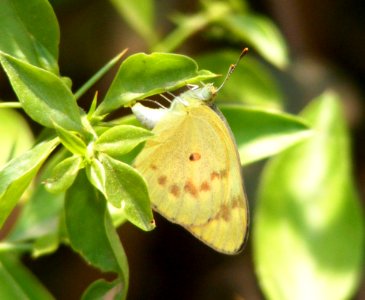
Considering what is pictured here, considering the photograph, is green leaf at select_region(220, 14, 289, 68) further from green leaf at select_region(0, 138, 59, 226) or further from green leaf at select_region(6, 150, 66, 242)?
green leaf at select_region(0, 138, 59, 226)

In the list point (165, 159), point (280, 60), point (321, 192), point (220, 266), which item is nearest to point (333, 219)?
point (321, 192)

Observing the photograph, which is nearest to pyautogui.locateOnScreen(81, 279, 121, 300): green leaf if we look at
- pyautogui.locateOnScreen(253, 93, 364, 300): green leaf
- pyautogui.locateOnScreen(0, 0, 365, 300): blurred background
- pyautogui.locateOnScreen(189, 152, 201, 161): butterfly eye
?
pyautogui.locateOnScreen(189, 152, 201, 161): butterfly eye

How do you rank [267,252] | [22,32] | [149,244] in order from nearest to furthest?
[22,32], [267,252], [149,244]

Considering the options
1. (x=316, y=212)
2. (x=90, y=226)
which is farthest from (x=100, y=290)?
(x=316, y=212)

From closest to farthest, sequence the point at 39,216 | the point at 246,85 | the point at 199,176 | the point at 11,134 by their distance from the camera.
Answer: the point at 199,176 < the point at 39,216 < the point at 11,134 < the point at 246,85

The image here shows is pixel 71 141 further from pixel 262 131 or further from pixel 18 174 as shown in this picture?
pixel 262 131

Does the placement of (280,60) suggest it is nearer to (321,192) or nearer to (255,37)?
(255,37)
